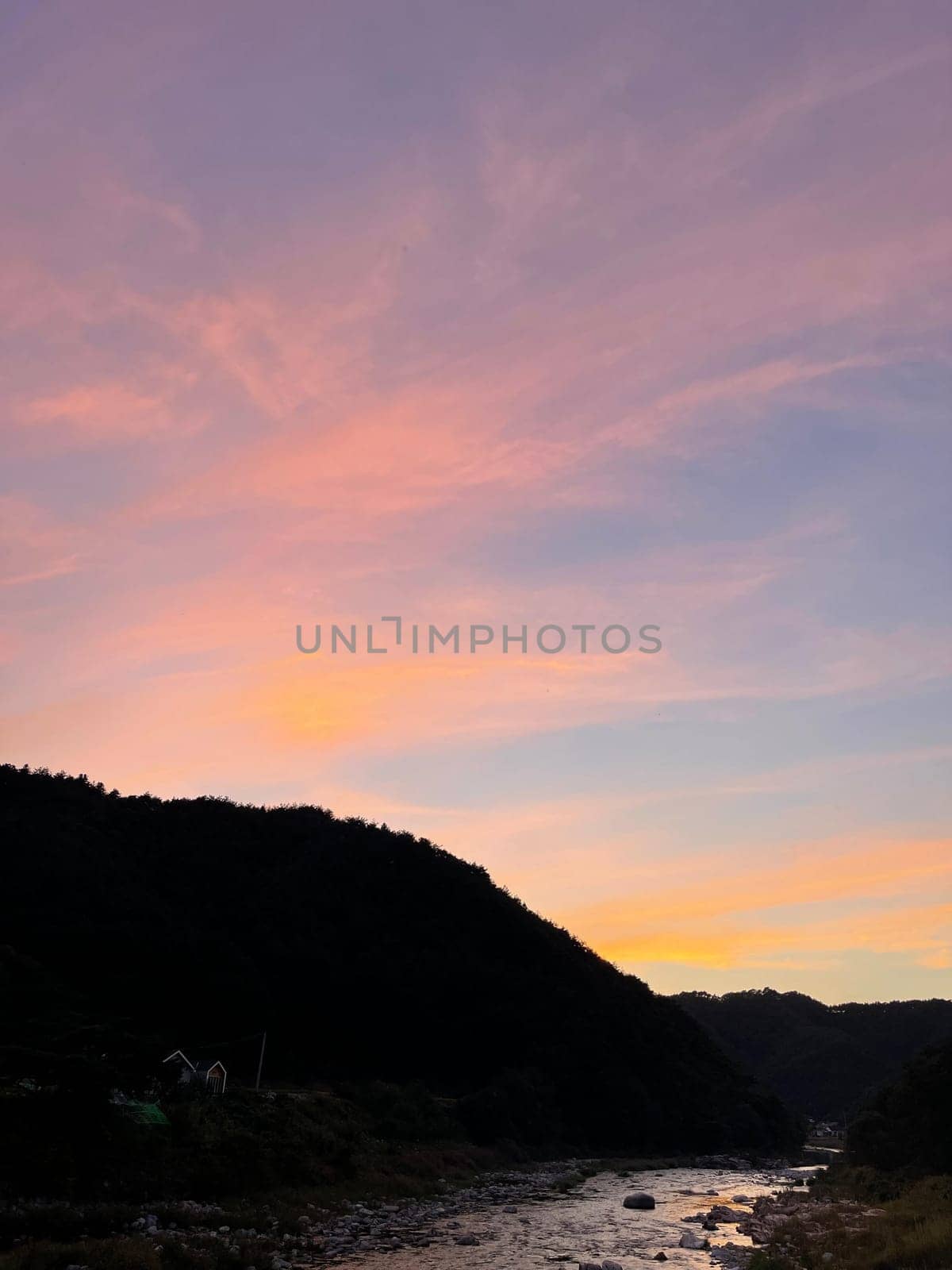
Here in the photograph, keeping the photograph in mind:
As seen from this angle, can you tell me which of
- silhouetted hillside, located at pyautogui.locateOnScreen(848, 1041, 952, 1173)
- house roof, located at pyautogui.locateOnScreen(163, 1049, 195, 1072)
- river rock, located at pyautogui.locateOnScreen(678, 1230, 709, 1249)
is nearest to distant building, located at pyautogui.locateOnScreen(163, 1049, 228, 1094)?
house roof, located at pyautogui.locateOnScreen(163, 1049, 195, 1072)

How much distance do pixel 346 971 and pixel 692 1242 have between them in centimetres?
8364

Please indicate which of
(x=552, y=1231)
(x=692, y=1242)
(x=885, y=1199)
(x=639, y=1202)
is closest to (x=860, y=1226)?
(x=692, y=1242)

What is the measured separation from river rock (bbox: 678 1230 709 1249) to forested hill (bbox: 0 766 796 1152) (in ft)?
119

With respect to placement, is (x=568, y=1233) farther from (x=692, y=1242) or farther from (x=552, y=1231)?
(x=692, y=1242)

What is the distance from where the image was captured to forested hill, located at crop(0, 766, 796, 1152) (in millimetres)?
87188

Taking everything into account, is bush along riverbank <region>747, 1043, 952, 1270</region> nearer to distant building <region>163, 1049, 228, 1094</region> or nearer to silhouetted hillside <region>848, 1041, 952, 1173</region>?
silhouetted hillside <region>848, 1041, 952, 1173</region>

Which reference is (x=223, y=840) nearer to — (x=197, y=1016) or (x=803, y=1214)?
(x=197, y=1016)

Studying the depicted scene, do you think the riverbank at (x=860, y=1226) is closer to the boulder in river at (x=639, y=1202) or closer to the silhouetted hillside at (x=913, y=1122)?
the silhouetted hillside at (x=913, y=1122)

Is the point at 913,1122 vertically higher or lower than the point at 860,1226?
higher

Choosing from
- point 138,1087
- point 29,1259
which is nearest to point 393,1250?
point 138,1087

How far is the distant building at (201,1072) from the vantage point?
52000 mm

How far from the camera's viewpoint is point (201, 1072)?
5866cm

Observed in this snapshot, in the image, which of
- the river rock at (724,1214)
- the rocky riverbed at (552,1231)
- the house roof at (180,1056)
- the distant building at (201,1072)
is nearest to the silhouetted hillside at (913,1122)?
the rocky riverbed at (552,1231)

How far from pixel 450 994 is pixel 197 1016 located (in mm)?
39794
